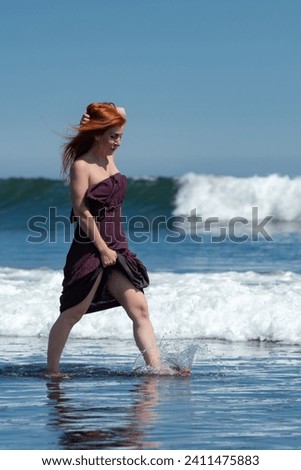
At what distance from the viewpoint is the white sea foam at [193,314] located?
10.5 m

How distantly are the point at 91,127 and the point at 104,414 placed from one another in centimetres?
211

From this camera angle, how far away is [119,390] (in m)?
7.42

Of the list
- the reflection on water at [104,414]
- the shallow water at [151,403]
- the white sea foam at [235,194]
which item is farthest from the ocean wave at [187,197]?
the reflection on water at [104,414]

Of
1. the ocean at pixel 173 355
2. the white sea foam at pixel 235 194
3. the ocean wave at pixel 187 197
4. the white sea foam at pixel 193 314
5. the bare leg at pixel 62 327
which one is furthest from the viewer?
the white sea foam at pixel 235 194

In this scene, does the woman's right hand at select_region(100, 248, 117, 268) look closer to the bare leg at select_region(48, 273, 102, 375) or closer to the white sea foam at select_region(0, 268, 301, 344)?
the bare leg at select_region(48, 273, 102, 375)

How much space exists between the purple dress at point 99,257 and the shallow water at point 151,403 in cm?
55

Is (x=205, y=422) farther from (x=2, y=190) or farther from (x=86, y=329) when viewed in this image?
(x=2, y=190)

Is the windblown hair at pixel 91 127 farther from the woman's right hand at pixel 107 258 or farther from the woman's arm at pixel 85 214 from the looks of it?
the woman's right hand at pixel 107 258

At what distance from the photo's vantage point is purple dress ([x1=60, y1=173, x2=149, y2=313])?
7.80 meters

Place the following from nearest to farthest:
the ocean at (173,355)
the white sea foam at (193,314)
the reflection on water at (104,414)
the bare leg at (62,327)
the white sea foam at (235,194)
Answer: the reflection on water at (104,414) < the ocean at (173,355) < the bare leg at (62,327) < the white sea foam at (193,314) < the white sea foam at (235,194)

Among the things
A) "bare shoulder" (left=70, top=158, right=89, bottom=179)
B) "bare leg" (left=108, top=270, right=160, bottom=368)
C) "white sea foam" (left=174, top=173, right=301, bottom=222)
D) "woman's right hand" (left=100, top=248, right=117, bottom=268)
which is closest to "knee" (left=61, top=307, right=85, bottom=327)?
"bare leg" (left=108, top=270, right=160, bottom=368)

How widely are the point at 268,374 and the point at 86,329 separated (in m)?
2.99
